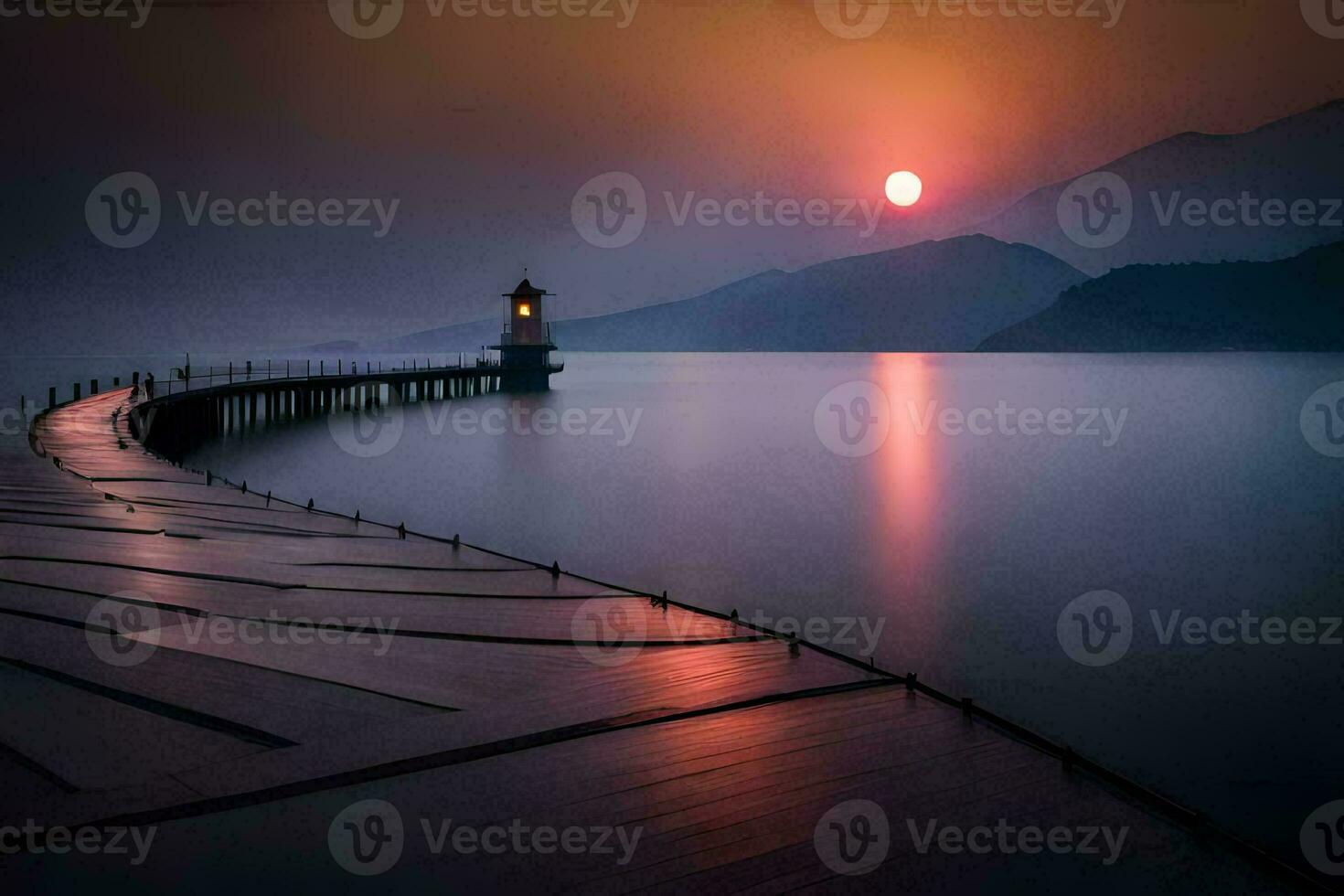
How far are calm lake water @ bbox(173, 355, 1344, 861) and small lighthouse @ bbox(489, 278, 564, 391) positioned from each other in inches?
706

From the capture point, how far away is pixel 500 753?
4.70m

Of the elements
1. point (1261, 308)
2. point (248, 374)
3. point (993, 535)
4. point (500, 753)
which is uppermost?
point (1261, 308)

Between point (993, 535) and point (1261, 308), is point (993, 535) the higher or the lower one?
the lower one

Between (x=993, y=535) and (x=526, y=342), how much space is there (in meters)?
50.4

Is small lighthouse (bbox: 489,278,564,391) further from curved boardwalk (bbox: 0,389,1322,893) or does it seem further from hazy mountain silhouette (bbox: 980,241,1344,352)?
hazy mountain silhouette (bbox: 980,241,1344,352)

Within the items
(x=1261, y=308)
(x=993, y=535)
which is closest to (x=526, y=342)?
(x=993, y=535)

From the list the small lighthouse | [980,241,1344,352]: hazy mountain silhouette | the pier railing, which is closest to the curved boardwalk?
the pier railing

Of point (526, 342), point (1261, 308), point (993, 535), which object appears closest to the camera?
point (993, 535)

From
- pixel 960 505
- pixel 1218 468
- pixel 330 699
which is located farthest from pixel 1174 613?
pixel 1218 468

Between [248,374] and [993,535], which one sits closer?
[993,535]

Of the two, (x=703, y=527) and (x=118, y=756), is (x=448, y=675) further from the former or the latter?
(x=703, y=527)

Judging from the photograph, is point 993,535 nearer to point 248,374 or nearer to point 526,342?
point 248,374

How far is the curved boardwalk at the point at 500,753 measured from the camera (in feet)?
12.2

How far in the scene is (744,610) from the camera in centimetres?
1384
